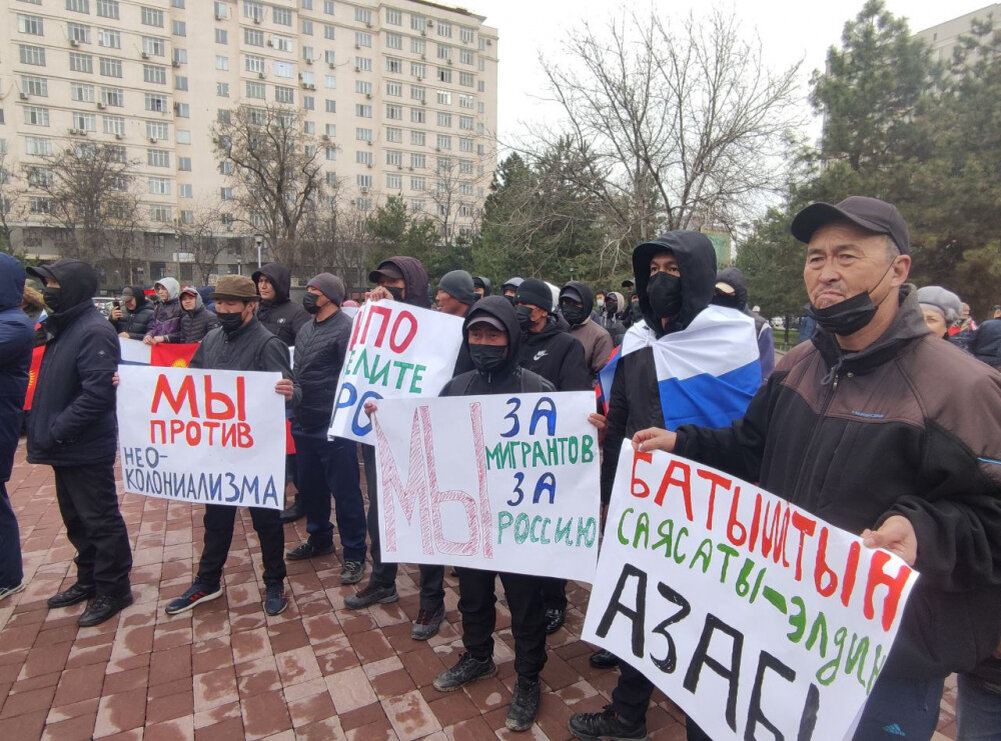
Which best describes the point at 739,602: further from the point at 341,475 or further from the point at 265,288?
the point at 265,288

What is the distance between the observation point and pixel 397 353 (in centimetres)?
374

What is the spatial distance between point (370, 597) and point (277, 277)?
2976 millimetres

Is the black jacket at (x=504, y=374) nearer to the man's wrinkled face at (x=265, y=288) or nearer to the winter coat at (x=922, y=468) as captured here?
the winter coat at (x=922, y=468)

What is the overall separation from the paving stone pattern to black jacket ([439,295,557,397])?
61.9 inches

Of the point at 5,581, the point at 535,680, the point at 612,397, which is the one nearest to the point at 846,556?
the point at 612,397

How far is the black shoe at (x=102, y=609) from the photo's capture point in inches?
141

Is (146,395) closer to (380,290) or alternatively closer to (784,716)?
(380,290)

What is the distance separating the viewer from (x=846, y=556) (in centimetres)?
148

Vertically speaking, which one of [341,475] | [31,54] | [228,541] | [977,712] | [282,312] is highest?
[31,54]

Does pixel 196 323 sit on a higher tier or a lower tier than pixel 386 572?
higher

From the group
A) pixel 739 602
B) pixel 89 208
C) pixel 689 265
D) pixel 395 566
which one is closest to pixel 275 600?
pixel 395 566

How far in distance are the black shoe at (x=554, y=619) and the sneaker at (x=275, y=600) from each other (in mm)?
1741

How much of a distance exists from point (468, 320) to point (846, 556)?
76.2 inches

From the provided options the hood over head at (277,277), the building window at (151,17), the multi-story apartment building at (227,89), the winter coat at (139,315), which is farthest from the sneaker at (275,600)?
the building window at (151,17)
